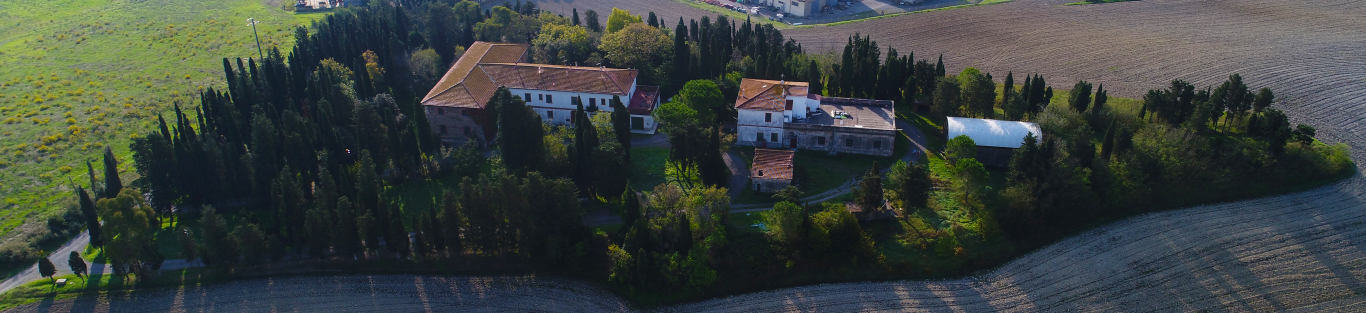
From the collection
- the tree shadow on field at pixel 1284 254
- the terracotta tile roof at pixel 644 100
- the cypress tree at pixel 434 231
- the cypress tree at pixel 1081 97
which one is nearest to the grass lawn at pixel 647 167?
the terracotta tile roof at pixel 644 100

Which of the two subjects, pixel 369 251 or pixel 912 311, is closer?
pixel 912 311

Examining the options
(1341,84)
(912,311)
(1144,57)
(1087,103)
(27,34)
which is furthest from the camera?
(27,34)

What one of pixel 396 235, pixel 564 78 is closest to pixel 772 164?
pixel 564 78

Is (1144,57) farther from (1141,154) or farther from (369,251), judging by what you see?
(369,251)

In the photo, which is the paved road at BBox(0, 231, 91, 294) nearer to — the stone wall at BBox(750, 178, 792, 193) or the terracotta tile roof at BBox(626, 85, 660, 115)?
the terracotta tile roof at BBox(626, 85, 660, 115)

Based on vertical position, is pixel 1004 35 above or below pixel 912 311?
above

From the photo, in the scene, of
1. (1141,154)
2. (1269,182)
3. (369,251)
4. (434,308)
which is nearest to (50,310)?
(369,251)

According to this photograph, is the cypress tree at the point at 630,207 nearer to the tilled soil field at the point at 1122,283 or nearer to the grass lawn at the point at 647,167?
the tilled soil field at the point at 1122,283

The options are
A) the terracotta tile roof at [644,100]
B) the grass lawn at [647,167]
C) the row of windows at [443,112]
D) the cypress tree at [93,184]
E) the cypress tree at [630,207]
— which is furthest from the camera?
the terracotta tile roof at [644,100]
